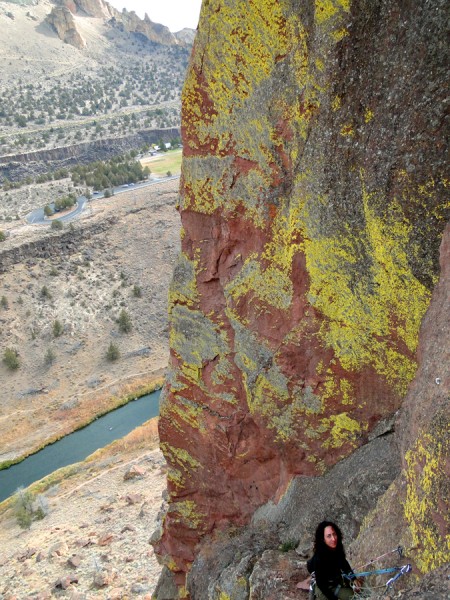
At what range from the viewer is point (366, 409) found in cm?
884

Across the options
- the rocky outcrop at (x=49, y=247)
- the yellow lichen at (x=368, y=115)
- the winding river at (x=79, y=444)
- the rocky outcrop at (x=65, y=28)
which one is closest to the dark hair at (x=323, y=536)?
the yellow lichen at (x=368, y=115)

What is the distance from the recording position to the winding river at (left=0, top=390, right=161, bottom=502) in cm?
3284

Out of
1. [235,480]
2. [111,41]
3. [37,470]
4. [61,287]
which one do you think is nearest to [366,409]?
[235,480]

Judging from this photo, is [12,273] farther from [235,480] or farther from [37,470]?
[235,480]

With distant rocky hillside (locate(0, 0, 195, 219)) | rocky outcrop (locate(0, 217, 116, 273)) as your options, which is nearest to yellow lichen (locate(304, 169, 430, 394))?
rocky outcrop (locate(0, 217, 116, 273))

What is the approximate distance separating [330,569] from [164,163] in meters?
69.7

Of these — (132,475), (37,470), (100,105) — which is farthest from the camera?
(100,105)

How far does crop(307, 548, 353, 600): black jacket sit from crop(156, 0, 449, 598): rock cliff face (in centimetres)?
144

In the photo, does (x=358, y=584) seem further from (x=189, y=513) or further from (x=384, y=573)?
(x=189, y=513)

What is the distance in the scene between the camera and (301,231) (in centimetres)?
845

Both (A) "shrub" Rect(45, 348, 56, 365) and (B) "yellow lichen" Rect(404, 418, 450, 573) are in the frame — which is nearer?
(B) "yellow lichen" Rect(404, 418, 450, 573)

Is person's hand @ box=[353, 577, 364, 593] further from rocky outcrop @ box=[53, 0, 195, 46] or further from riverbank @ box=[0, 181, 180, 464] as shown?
rocky outcrop @ box=[53, 0, 195, 46]

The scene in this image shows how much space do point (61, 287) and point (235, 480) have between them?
39.8 meters

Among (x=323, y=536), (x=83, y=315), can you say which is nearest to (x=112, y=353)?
(x=83, y=315)
